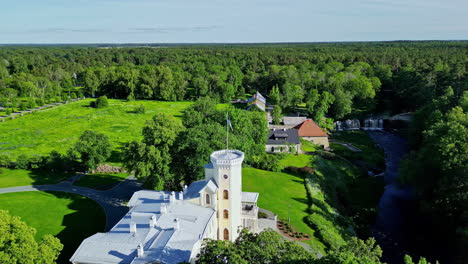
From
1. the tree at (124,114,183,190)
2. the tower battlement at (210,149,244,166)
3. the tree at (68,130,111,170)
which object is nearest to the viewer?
the tower battlement at (210,149,244,166)

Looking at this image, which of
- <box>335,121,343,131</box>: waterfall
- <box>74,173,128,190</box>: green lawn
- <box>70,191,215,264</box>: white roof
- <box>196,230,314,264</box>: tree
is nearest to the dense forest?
<box>335,121,343,131</box>: waterfall

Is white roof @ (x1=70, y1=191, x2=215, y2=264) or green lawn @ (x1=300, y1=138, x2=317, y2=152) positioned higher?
white roof @ (x1=70, y1=191, x2=215, y2=264)

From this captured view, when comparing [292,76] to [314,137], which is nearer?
[314,137]

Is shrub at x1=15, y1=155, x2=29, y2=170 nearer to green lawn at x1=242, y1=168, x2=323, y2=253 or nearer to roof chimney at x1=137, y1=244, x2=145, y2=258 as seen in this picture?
green lawn at x1=242, y1=168, x2=323, y2=253

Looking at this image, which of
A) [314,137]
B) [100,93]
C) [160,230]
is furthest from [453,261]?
[100,93]

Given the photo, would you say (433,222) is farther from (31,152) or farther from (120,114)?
(120,114)

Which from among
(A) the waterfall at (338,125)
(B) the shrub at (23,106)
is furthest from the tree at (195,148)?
(B) the shrub at (23,106)

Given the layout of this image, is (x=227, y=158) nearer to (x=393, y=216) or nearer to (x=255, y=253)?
(x=255, y=253)
